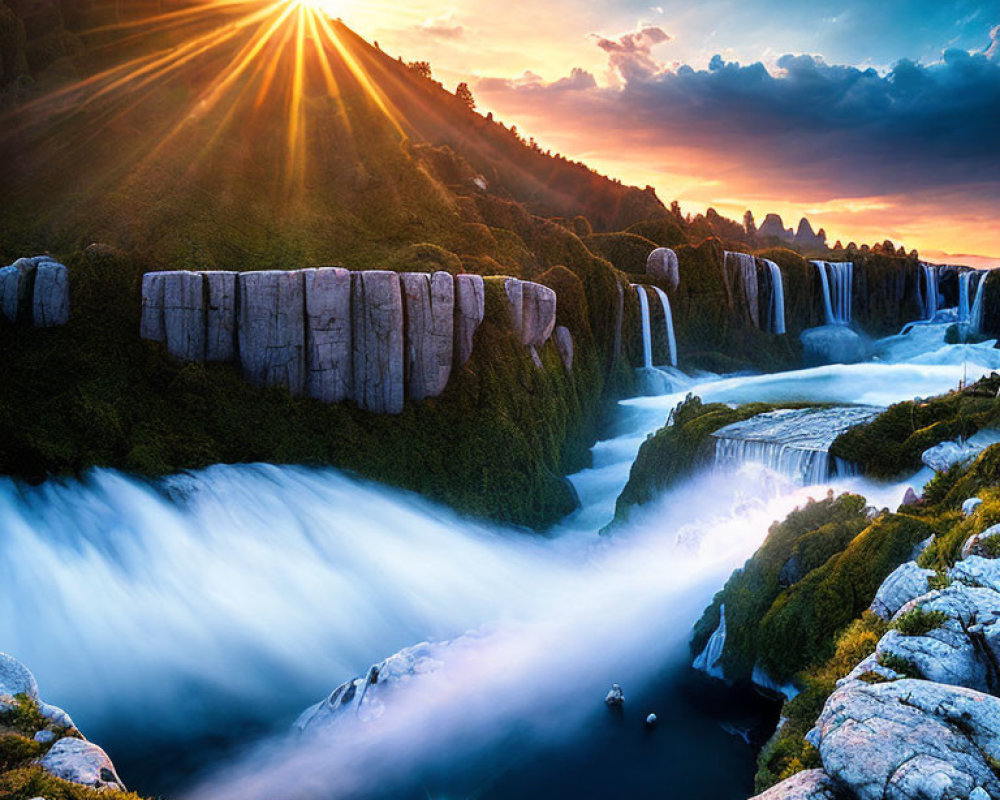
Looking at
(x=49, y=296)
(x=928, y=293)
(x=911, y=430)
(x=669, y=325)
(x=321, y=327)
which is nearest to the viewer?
(x=911, y=430)

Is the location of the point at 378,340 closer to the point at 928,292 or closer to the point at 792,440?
the point at 792,440

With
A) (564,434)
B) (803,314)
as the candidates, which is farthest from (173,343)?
(803,314)

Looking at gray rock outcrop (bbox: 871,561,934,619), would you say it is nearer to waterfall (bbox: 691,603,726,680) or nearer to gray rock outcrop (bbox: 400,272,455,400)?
waterfall (bbox: 691,603,726,680)

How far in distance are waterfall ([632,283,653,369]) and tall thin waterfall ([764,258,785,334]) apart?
18048mm

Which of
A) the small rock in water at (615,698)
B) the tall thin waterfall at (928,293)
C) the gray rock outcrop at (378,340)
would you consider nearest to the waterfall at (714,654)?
the small rock in water at (615,698)

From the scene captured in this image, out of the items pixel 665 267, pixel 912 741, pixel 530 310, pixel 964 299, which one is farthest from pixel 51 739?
pixel 964 299

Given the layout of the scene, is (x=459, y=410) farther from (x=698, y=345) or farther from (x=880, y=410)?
(x=698, y=345)

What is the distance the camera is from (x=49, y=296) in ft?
58.5

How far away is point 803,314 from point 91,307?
172ft

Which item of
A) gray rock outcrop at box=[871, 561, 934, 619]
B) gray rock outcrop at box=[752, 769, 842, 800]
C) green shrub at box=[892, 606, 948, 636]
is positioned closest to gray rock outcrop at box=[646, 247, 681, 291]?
gray rock outcrop at box=[871, 561, 934, 619]

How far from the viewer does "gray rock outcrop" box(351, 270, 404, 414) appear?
1952cm

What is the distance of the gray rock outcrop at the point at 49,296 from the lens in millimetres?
17719

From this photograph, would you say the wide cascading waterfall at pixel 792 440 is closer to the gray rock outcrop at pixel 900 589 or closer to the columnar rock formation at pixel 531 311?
the gray rock outcrop at pixel 900 589

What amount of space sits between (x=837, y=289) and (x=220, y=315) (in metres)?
55.3
